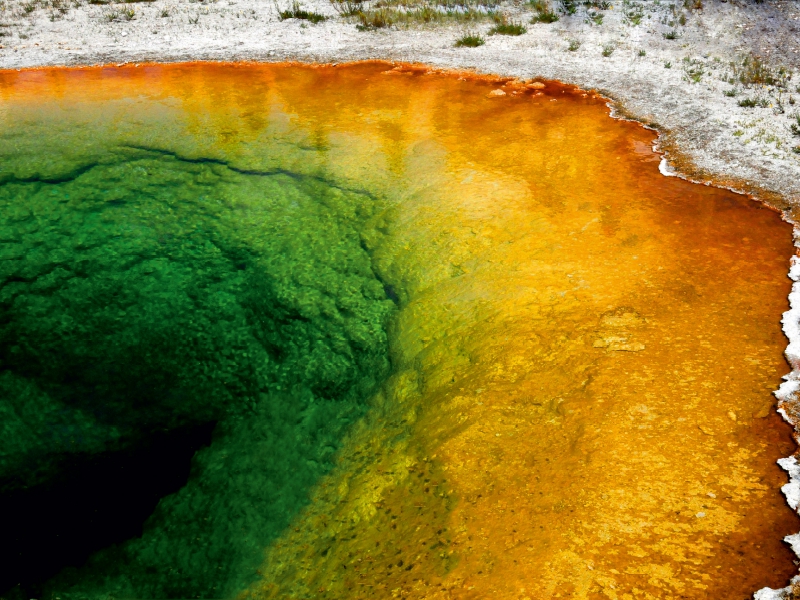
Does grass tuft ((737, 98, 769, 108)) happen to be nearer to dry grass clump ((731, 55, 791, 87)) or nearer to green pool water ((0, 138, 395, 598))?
dry grass clump ((731, 55, 791, 87))

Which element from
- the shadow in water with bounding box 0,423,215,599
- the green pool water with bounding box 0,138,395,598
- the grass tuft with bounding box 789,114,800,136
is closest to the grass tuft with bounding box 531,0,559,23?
the grass tuft with bounding box 789,114,800,136

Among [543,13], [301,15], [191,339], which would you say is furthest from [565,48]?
[191,339]

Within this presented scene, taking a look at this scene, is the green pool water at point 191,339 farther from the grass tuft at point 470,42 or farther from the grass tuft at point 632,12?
the grass tuft at point 632,12

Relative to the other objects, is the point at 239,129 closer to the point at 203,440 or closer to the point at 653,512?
the point at 203,440

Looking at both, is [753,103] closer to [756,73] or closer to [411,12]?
[756,73]

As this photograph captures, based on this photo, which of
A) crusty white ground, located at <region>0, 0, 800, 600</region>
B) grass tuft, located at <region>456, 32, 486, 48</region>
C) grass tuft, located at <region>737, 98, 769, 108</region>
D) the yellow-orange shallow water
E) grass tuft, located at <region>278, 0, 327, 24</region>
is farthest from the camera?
grass tuft, located at <region>278, 0, 327, 24</region>

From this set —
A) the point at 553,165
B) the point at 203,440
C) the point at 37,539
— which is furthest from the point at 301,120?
the point at 37,539
